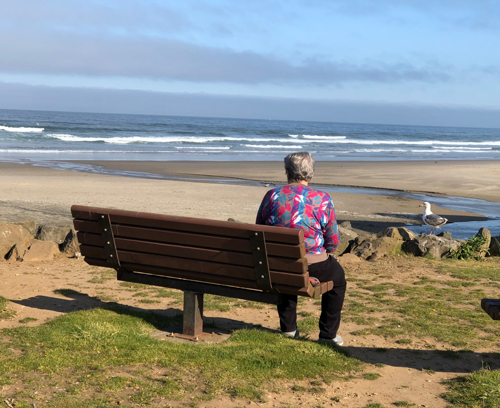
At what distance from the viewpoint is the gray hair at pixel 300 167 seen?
423cm

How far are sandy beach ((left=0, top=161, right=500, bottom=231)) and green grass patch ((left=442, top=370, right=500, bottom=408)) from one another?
7.42m

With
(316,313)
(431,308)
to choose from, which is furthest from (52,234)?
(431,308)

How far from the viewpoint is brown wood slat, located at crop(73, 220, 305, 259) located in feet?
12.8

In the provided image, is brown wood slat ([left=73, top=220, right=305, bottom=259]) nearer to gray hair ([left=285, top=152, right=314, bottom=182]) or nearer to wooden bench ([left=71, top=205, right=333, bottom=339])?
wooden bench ([left=71, top=205, right=333, bottom=339])

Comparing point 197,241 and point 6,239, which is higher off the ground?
point 197,241

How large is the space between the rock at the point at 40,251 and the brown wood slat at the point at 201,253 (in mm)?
3037

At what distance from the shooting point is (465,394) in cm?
364

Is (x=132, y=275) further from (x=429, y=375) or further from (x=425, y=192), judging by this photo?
(x=425, y=192)

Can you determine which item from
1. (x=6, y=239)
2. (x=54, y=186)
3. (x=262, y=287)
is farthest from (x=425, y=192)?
(x=262, y=287)

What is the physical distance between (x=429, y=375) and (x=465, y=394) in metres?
0.44

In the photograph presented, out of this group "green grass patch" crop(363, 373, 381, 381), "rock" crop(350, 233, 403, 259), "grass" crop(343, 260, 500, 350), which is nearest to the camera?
"green grass patch" crop(363, 373, 381, 381)

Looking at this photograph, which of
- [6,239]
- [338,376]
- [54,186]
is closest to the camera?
[338,376]

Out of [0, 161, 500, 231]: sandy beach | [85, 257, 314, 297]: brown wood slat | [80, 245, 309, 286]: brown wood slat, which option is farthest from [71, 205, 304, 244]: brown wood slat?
[0, 161, 500, 231]: sandy beach

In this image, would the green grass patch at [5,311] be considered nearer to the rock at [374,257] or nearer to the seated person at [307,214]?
the seated person at [307,214]
